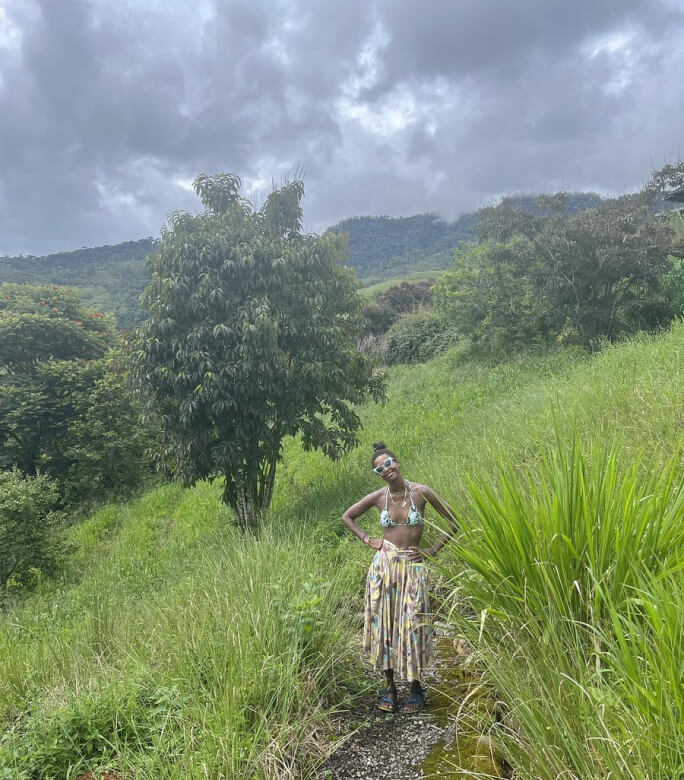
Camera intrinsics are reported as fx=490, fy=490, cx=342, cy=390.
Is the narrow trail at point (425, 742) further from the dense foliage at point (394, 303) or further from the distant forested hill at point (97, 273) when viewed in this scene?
the distant forested hill at point (97, 273)

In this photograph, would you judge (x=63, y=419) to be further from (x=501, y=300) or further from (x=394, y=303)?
(x=394, y=303)

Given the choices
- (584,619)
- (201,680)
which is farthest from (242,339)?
(584,619)

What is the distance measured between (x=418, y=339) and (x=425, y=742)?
84.6 feet

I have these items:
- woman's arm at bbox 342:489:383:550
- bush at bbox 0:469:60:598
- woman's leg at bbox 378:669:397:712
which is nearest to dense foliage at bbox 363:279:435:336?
bush at bbox 0:469:60:598

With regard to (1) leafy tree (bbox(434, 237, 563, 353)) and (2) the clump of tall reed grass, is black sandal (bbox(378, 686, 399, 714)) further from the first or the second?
(1) leafy tree (bbox(434, 237, 563, 353))

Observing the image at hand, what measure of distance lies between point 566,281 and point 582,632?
14256 mm

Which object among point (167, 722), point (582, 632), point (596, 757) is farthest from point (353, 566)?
point (596, 757)

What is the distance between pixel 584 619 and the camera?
7.54 feet

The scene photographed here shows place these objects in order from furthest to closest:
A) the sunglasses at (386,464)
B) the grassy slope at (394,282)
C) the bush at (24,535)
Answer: the grassy slope at (394,282)
the bush at (24,535)
the sunglasses at (386,464)

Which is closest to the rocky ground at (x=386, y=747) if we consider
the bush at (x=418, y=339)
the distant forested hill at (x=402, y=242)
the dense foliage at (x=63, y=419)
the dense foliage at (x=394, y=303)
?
the dense foliage at (x=63, y=419)

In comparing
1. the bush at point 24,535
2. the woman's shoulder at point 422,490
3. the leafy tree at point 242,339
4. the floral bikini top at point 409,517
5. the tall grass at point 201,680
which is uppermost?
the leafy tree at point 242,339

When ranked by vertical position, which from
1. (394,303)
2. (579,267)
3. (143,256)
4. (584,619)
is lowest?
(584,619)

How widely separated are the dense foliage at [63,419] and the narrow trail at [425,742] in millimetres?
16229

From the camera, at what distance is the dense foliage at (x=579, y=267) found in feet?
46.6
